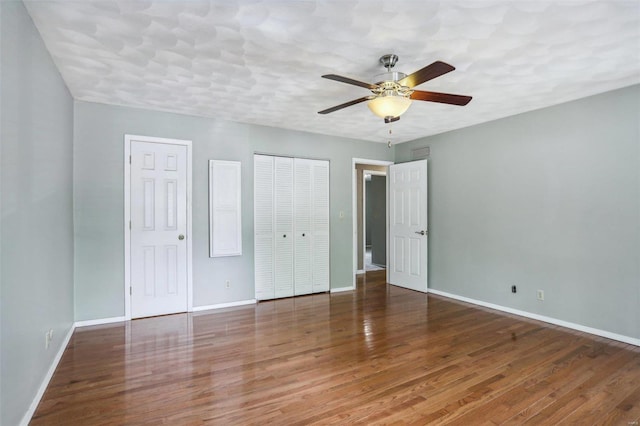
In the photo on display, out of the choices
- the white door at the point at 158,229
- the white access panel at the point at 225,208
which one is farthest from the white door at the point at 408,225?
the white door at the point at 158,229

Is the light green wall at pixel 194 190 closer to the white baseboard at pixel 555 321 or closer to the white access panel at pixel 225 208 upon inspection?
the white access panel at pixel 225 208

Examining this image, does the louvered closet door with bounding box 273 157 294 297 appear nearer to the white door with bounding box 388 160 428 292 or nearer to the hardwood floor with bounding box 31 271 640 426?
the hardwood floor with bounding box 31 271 640 426

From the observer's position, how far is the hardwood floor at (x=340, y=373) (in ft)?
7.34

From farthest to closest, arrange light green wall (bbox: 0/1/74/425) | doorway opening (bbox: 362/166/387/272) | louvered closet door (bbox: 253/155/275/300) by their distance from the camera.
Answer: doorway opening (bbox: 362/166/387/272) → louvered closet door (bbox: 253/155/275/300) → light green wall (bbox: 0/1/74/425)

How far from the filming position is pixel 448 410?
7.46 ft

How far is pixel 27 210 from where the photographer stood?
85.4 inches

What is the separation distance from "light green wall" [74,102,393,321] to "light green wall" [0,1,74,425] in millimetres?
760

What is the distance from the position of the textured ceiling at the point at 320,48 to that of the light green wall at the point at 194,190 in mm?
402

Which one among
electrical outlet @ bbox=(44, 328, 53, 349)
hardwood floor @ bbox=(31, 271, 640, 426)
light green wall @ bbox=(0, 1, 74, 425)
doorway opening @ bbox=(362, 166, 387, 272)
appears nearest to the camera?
light green wall @ bbox=(0, 1, 74, 425)

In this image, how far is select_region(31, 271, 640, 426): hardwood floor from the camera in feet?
7.34

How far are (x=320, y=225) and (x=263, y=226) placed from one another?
984 millimetres

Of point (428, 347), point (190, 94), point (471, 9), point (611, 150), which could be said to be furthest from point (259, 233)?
point (611, 150)

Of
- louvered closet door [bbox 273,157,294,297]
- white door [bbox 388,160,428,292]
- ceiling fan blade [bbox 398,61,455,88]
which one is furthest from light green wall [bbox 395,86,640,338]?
louvered closet door [bbox 273,157,294,297]

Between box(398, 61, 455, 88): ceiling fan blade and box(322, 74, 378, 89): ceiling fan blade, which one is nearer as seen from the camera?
box(398, 61, 455, 88): ceiling fan blade
